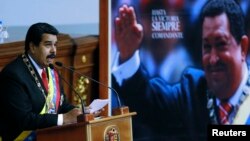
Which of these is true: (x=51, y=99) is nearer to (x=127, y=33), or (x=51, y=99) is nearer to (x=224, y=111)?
(x=127, y=33)

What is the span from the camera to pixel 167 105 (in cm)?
529

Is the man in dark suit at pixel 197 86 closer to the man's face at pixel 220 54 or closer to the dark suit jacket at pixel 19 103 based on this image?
the man's face at pixel 220 54

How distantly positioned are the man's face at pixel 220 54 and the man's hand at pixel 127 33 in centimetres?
51

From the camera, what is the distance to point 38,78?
4.07m

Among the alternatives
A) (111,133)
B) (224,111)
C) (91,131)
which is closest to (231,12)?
(224,111)

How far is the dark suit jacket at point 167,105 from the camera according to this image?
208 inches

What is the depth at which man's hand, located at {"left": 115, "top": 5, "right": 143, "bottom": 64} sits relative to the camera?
5227 millimetres

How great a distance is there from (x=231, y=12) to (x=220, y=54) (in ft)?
1.07

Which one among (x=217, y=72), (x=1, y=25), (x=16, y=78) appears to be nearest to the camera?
(x=16, y=78)

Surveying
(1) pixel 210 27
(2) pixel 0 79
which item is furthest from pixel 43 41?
(1) pixel 210 27

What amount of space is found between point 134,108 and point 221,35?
86cm

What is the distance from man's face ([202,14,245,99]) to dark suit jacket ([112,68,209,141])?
0.10 meters

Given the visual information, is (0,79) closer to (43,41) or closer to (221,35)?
(43,41)

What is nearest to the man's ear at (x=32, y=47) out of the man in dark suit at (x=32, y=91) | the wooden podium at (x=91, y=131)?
the man in dark suit at (x=32, y=91)
